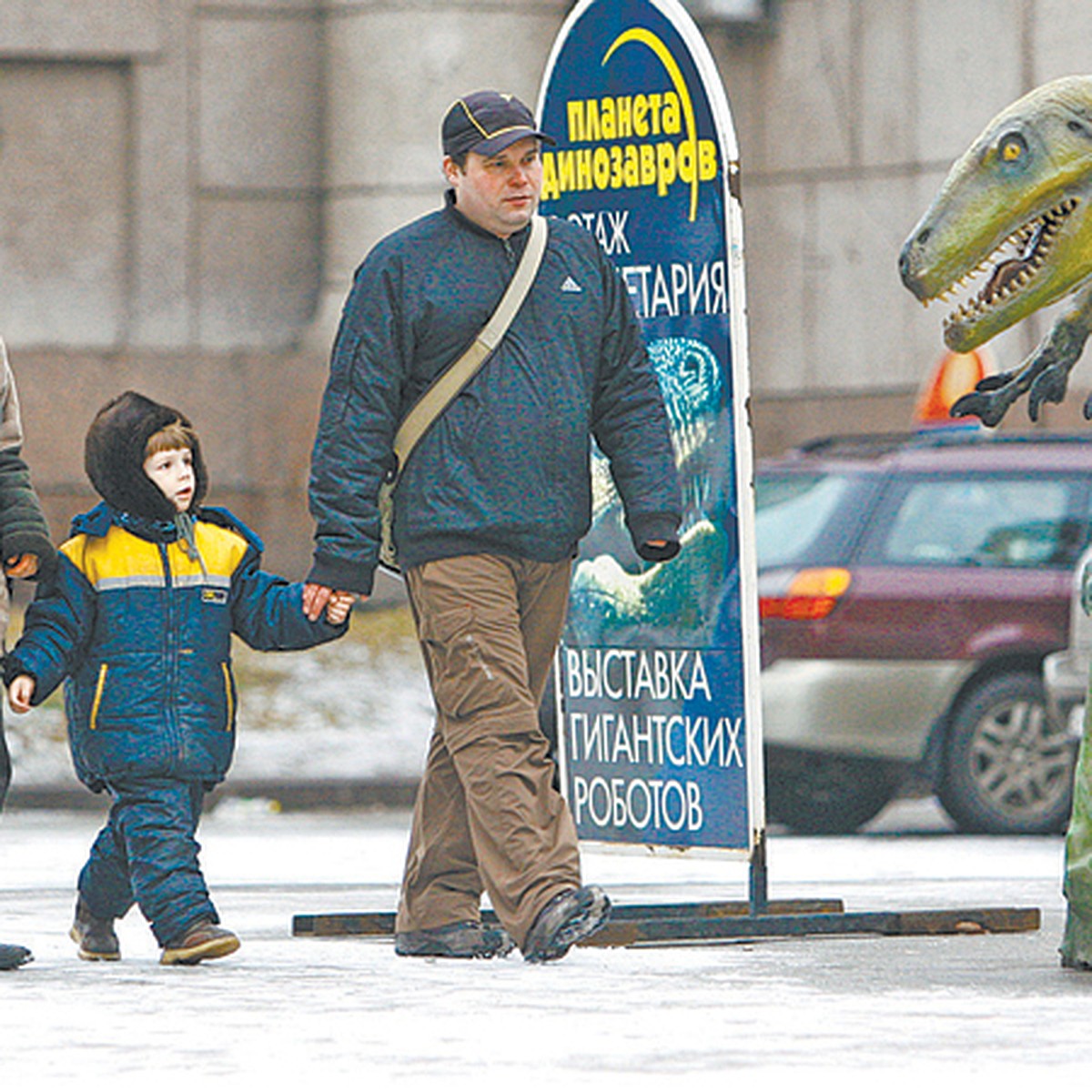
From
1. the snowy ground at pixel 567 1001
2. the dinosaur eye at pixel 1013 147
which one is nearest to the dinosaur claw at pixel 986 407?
the dinosaur eye at pixel 1013 147

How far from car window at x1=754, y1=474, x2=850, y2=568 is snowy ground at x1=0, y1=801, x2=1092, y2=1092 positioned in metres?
3.79

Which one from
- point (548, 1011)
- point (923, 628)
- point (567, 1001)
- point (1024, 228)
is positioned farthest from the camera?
point (923, 628)

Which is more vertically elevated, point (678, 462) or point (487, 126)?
point (487, 126)

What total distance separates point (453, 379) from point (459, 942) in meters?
1.33

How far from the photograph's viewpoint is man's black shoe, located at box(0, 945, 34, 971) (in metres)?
7.49

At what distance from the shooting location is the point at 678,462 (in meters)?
8.41

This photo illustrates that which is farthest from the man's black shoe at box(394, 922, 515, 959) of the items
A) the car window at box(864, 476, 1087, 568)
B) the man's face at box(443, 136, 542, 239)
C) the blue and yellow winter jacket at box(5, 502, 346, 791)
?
the car window at box(864, 476, 1087, 568)

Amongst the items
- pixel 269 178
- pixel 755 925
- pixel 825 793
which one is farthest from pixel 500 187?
pixel 269 178

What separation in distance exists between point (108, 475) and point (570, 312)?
1153mm

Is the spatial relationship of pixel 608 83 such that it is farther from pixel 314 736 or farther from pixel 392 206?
pixel 392 206

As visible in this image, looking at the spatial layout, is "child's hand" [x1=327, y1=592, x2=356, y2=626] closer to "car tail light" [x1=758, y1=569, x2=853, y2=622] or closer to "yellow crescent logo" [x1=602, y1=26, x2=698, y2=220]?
"yellow crescent logo" [x1=602, y1=26, x2=698, y2=220]

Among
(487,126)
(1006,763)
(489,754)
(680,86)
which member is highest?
(680,86)

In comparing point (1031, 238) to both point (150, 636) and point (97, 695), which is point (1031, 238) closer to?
point (150, 636)

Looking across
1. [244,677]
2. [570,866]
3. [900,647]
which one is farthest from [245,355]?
[570,866]
